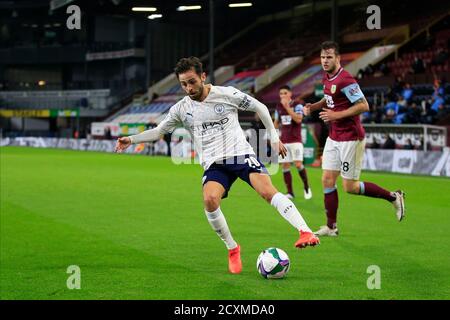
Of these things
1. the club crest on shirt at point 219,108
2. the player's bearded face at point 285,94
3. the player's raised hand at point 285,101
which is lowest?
the club crest on shirt at point 219,108

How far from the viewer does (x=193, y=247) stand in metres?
9.05

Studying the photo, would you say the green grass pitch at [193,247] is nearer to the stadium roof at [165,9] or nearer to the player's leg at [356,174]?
the player's leg at [356,174]

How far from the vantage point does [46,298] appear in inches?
243

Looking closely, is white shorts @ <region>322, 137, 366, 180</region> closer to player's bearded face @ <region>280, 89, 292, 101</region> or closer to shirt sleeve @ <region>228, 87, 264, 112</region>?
shirt sleeve @ <region>228, 87, 264, 112</region>

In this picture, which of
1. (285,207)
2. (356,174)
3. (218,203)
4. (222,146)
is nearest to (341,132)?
(356,174)

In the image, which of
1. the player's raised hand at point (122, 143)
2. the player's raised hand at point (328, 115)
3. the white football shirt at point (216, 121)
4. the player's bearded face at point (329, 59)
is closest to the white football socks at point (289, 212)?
the white football shirt at point (216, 121)

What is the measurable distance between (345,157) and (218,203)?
299 cm

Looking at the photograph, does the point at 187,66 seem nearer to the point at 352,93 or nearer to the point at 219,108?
the point at 219,108

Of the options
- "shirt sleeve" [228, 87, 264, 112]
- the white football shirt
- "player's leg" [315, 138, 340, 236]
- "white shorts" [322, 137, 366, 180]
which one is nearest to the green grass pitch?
"player's leg" [315, 138, 340, 236]

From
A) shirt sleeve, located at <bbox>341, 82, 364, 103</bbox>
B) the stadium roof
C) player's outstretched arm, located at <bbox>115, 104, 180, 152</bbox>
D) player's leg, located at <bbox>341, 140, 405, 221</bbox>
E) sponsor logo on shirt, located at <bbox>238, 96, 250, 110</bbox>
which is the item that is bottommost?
player's leg, located at <bbox>341, 140, 405, 221</bbox>

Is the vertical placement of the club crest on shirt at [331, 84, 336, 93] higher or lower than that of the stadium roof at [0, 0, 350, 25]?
lower

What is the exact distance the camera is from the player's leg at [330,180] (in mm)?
9977

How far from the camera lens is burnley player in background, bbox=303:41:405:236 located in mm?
9328

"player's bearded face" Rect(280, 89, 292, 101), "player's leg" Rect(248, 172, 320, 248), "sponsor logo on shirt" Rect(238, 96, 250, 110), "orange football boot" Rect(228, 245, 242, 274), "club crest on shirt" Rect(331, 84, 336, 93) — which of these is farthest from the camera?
"player's bearded face" Rect(280, 89, 292, 101)
